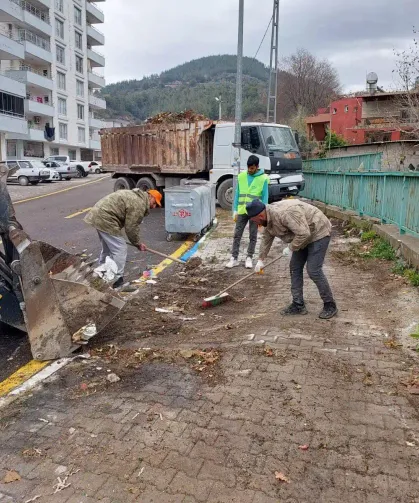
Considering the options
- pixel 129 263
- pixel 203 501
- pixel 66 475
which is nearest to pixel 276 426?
pixel 203 501

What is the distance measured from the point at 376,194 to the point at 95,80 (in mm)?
56089

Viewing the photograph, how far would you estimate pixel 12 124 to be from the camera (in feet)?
118

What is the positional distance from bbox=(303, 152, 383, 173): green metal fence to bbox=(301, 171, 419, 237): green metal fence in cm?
70

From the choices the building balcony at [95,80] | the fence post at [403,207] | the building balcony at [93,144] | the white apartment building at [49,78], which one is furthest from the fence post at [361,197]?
the building balcony at [95,80]

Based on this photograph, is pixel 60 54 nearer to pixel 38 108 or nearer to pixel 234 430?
pixel 38 108

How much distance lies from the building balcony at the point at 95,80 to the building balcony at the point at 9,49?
1918cm

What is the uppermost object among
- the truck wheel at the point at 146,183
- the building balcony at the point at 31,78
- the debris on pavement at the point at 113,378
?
the building balcony at the point at 31,78

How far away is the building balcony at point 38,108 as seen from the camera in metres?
42.4

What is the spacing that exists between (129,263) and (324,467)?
5727 mm

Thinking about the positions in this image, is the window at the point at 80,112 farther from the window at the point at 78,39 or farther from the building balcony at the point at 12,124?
the building balcony at the point at 12,124

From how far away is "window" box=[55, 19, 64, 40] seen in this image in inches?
1945

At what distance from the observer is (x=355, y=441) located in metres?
2.70

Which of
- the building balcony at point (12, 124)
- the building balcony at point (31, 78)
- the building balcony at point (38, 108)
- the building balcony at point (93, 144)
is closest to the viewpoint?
the building balcony at point (12, 124)

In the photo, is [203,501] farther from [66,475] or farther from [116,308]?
[116,308]
